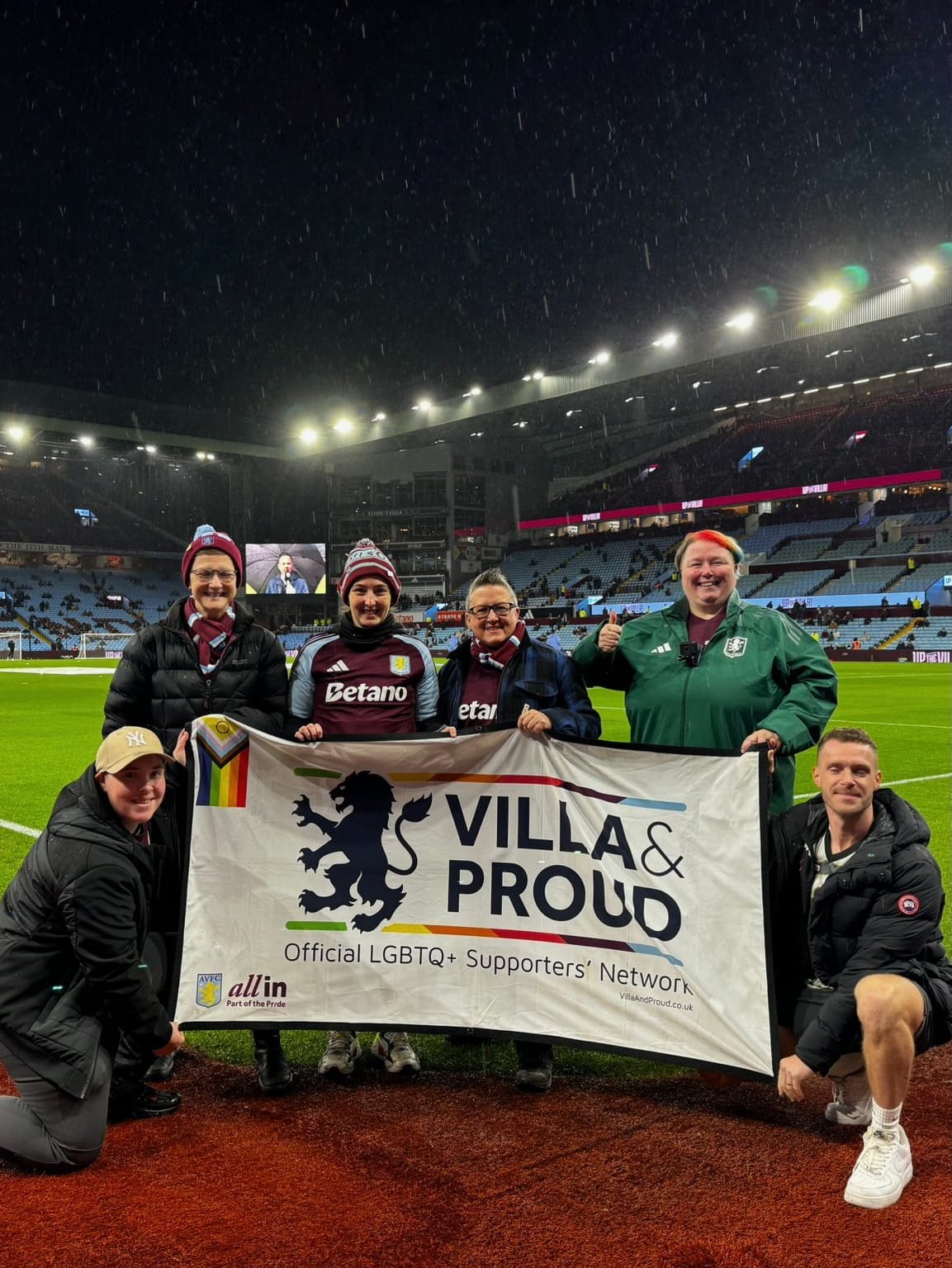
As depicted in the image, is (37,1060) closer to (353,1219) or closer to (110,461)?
(353,1219)

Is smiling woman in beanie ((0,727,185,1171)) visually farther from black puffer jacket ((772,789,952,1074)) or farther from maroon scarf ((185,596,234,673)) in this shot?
black puffer jacket ((772,789,952,1074))

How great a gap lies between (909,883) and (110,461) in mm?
84892

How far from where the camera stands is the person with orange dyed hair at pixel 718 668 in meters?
3.82

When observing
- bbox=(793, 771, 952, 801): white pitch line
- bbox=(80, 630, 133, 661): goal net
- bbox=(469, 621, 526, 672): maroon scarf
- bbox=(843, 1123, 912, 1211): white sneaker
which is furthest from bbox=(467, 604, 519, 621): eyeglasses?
bbox=(80, 630, 133, 661): goal net

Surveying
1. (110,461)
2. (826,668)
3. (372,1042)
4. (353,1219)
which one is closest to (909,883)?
(826,668)

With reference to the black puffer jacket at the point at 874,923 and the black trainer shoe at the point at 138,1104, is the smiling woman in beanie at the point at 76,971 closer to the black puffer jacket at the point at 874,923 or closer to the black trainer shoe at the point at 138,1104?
the black trainer shoe at the point at 138,1104

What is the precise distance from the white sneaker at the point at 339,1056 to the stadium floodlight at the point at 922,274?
35820mm

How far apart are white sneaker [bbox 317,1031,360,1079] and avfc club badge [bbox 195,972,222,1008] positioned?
483mm

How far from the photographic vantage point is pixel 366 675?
13.8ft

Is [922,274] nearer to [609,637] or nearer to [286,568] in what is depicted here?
[609,637]

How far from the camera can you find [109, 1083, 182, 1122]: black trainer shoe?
3.36 metres

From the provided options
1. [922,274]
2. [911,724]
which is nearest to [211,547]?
[911,724]

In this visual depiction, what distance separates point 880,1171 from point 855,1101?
44 centimetres

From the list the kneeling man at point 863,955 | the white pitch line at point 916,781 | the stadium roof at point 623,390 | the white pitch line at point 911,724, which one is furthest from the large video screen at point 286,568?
the kneeling man at point 863,955
